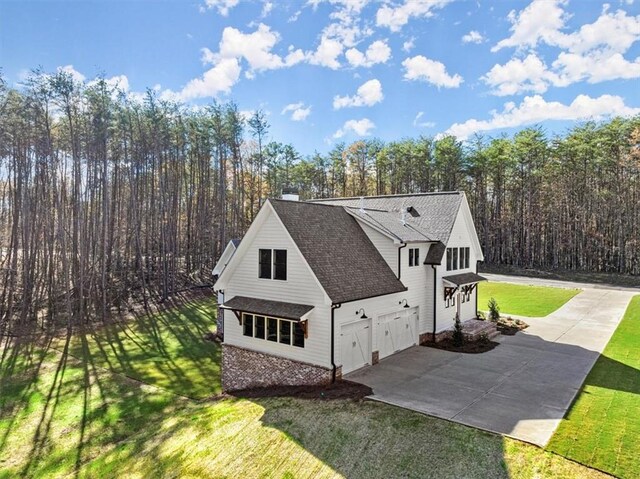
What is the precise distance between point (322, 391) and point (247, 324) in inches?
143

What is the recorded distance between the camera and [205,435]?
964 centimetres

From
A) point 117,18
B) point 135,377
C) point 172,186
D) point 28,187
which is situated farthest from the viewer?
point 172,186

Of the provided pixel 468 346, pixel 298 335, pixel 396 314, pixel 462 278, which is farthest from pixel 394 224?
pixel 298 335

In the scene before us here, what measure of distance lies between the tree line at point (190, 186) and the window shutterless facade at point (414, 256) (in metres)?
18.9

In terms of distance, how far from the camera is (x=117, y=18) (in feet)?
43.9

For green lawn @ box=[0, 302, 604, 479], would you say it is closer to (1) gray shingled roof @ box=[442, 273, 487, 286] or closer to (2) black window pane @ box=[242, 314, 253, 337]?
(2) black window pane @ box=[242, 314, 253, 337]

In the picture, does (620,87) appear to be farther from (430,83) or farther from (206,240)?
(206,240)

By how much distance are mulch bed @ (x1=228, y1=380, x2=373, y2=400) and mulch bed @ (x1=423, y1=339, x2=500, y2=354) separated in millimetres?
5404

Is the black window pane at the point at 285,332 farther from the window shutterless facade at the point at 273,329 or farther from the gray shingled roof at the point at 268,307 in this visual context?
the gray shingled roof at the point at 268,307

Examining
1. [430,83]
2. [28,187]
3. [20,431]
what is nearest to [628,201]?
[430,83]

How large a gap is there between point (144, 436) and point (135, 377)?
5.17 metres

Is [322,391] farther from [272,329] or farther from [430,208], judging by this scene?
[430,208]

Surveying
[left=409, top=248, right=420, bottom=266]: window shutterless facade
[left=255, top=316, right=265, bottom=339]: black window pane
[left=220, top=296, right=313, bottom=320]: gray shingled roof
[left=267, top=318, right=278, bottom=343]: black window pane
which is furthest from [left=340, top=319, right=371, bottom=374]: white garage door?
[left=409, top=248, right=420, bottom=266]: window shutterless facade

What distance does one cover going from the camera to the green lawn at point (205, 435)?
7.54m
